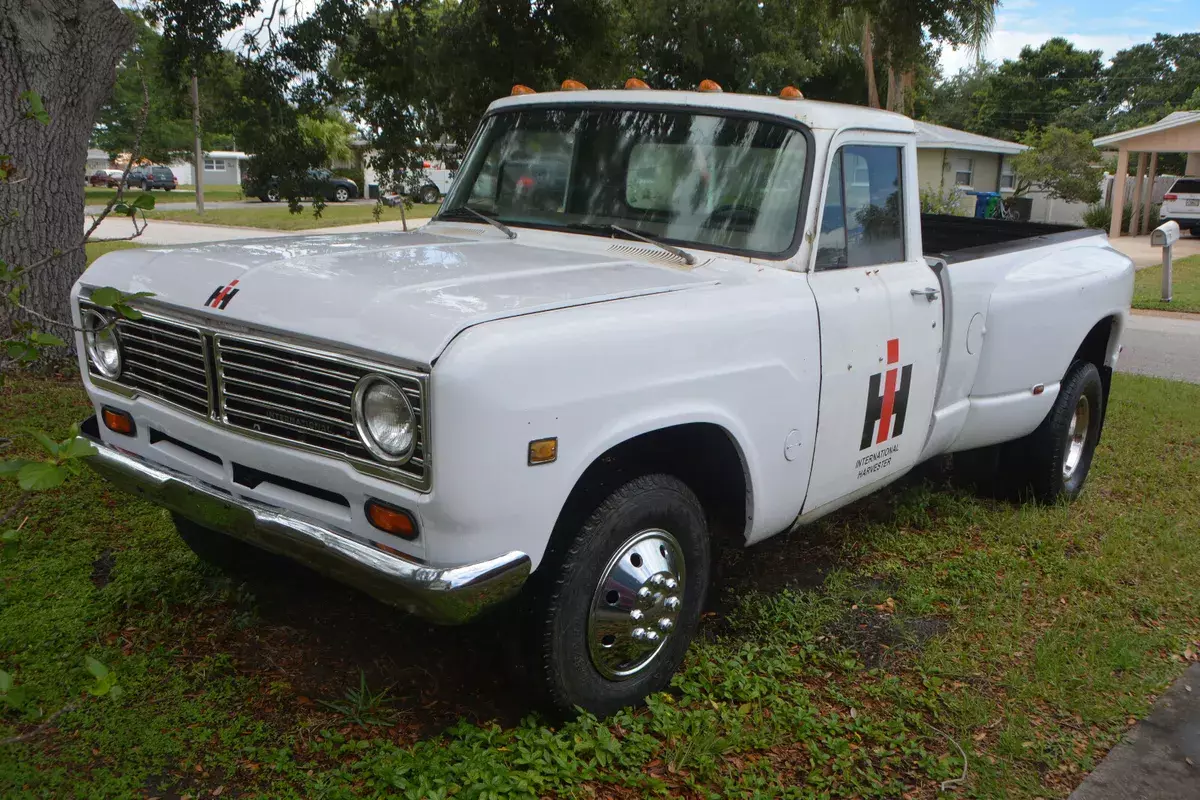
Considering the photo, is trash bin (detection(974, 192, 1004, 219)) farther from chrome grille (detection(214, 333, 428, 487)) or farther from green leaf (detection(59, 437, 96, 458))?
green leaf (detection(59, 437, 96, 458))

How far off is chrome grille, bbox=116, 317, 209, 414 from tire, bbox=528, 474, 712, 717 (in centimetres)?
121

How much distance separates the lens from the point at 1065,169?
31359 mm

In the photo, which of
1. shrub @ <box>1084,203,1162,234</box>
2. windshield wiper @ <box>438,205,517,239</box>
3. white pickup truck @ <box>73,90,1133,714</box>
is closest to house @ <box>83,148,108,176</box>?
shrub @ <box>1084,203,1162,234</box>

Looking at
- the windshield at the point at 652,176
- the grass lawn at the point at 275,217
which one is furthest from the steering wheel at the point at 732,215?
the grass lawn at the point at 275,217

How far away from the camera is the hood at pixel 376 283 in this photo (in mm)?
2795

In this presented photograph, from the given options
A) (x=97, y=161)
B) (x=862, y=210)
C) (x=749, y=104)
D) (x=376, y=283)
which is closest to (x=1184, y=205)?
(x=862, y=210)

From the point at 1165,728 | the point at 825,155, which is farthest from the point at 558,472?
the point at 1165,728

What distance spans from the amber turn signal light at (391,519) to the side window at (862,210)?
6.09 ft

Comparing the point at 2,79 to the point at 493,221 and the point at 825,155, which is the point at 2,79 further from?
the point at 825,155

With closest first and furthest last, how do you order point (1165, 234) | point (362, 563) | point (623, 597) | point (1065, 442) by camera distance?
1. point (362, 563)
2. point (623, 597)
3. point (1065, 442)
4. point (1165, 234)

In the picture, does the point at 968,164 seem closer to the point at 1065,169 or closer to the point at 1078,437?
the point at 1065,169

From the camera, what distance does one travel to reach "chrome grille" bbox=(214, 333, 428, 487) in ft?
9.01

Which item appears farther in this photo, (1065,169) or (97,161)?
(97,161)

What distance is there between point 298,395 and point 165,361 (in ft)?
2.15
